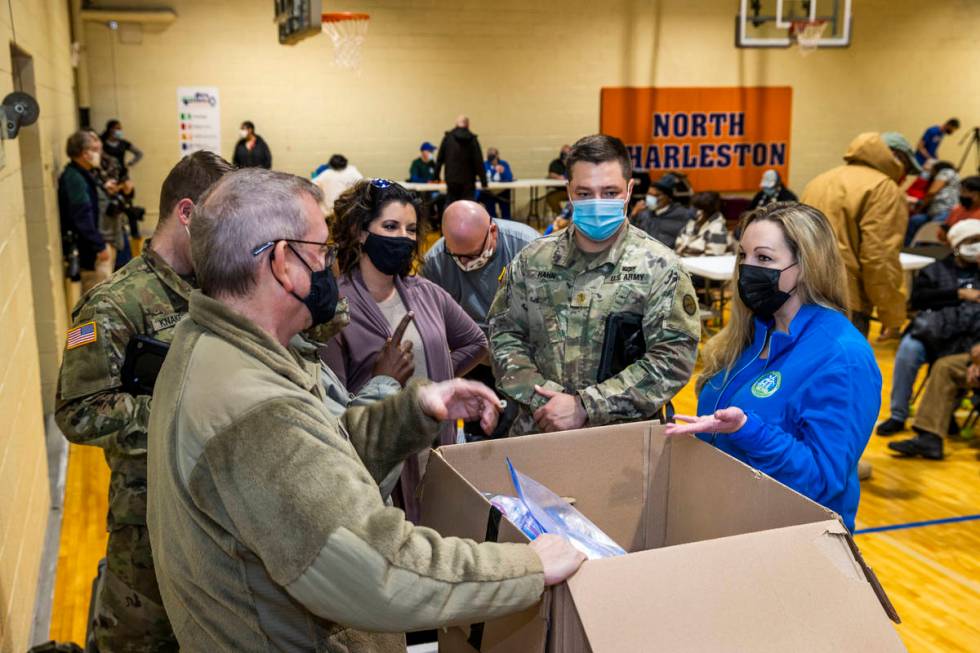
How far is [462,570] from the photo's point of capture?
1.21 metres

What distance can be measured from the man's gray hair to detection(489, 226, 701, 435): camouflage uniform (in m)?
1.18

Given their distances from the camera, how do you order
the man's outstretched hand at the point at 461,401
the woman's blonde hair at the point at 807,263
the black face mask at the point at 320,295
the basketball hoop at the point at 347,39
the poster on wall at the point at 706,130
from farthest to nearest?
the poster on wall at the point at 706,130, the basketball hoop at the point at 347,39, the woman's blonde hair at the point at 807,263, the man's outstretched hand at the point at 461,401, the black face mask at the point at 320,295

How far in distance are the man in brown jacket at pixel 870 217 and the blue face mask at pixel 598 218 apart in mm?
4191

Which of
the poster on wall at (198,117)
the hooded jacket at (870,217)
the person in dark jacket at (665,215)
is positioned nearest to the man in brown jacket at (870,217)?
the hooded jacket at (870,217)

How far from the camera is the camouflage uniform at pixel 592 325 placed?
2332mm

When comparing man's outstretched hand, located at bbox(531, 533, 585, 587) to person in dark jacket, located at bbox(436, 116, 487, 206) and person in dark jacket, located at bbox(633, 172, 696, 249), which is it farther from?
person in dark jacket, located at bbox(436, 116, 487, 206)

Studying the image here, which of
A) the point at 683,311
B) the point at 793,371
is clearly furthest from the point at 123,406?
the point at 793,371

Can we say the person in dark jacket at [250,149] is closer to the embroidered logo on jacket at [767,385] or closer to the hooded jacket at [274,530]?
the embroidered logo on jacket at [767,385]

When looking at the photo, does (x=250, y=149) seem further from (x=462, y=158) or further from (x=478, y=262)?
(x=478, y=262)

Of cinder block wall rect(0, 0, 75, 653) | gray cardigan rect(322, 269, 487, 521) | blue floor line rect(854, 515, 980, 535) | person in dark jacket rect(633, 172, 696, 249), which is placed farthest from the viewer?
person in dark jacket rect(633, 172, 696, 249)

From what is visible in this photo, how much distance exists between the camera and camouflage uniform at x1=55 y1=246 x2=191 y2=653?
2.07 metres

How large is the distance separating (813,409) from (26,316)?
10.8 ft

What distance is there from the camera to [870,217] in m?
6.21

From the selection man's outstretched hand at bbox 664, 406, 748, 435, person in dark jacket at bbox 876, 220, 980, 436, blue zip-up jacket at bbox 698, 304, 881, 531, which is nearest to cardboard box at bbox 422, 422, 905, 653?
man's outstretched hand at bbox 664, 406, 748, 435
